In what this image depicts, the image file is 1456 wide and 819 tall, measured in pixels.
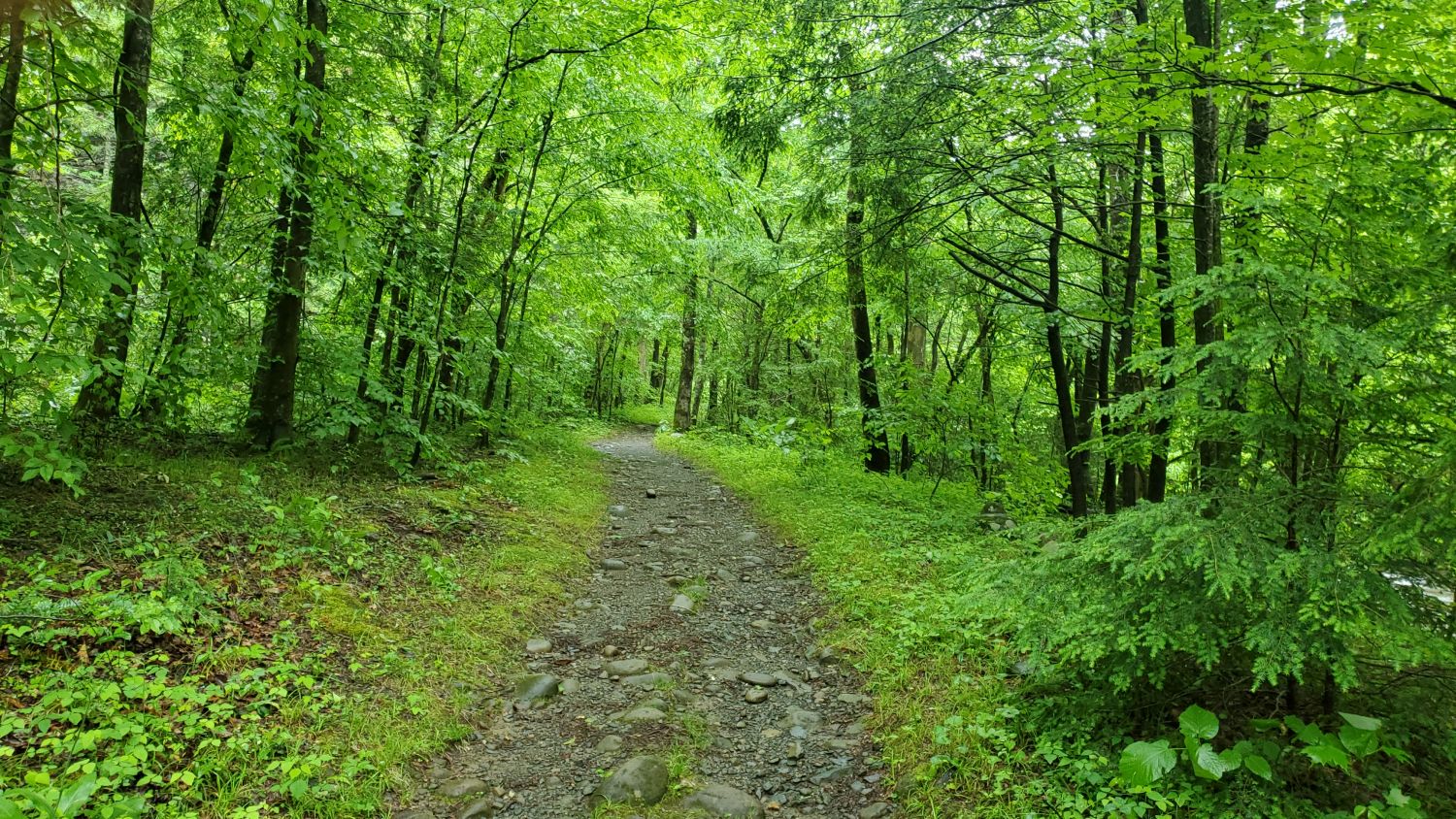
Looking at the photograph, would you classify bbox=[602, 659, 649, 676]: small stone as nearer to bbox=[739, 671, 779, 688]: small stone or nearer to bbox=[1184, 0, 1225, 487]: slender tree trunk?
bbox=[739, 671, 779, 688]: small stone

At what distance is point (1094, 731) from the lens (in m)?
3.51

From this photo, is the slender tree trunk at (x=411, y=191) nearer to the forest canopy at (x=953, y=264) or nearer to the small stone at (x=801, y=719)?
the forest canopy at (x=953, y=264)

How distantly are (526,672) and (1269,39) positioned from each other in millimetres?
5949

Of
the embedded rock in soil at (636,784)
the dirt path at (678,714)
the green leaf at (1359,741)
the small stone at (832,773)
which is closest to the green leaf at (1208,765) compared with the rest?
the green leaf at (1359,741)

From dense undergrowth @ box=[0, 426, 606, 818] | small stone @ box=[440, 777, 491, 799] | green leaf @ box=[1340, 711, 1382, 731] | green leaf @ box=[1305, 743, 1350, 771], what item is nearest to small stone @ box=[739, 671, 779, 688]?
dense undergrowth @ box=[0, 426, 606, 818]

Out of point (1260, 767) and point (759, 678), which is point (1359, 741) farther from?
point (759, 678)

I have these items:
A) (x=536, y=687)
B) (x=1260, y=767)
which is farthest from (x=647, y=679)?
(x=1260, y=767)

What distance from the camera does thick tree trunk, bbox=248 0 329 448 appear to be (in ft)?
23.2

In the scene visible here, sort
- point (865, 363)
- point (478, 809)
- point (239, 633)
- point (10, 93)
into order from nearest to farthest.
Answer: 1. point (478, 809)
2. point (239, 633)
3. point (10, 93)
4. point (865, 363)

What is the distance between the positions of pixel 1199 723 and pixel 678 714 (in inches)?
117

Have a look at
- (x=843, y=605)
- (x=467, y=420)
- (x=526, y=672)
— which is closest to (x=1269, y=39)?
(x=843, y=605)

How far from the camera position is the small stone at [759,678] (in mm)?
5055

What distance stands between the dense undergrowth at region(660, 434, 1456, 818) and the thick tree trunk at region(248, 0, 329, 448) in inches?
259

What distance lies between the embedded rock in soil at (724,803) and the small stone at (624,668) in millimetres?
1489
